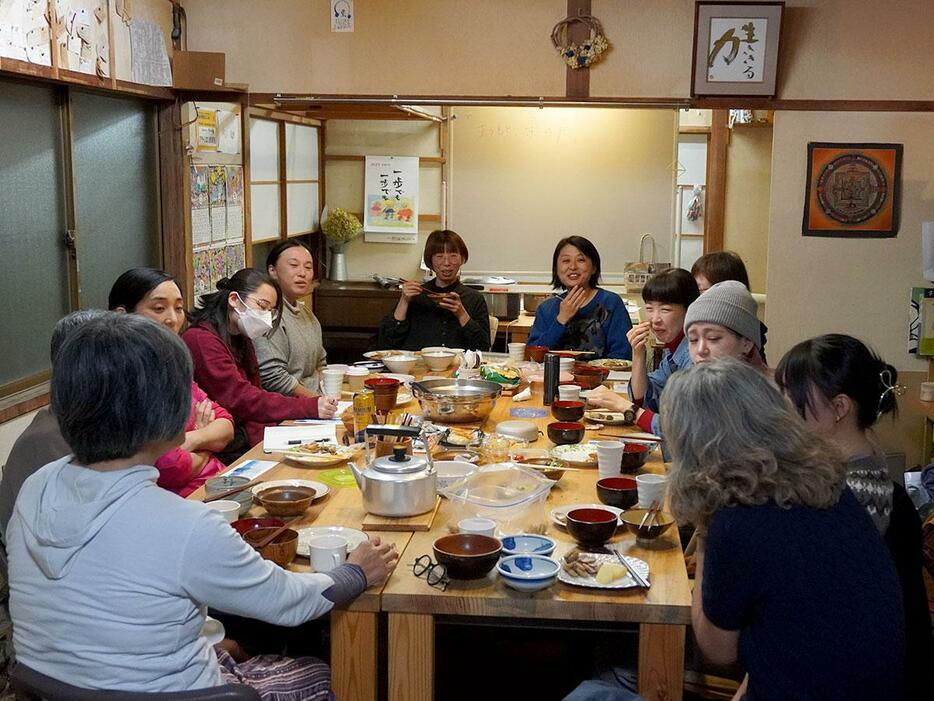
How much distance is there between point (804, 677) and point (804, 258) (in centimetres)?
353

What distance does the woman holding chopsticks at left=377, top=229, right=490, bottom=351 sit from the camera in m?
5.12

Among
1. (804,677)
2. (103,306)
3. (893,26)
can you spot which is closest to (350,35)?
(103,306)

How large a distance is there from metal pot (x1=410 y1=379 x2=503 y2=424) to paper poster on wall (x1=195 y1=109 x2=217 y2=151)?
82.4 inches

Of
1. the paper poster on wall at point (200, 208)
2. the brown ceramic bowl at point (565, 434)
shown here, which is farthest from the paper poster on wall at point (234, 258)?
the brown ceramic bowl at point (565, 434)

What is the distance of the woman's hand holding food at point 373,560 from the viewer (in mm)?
2025

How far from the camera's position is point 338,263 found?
7824 millimetres

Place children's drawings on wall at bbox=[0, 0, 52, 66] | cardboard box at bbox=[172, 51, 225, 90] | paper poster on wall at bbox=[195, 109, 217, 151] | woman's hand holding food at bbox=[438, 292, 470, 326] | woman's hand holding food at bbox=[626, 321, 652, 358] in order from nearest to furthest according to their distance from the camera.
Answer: children's drawings on wall at bbox=[0, 0, 52, 66]
woman's hand holding food at bbox=[626, 321, 652, 358]
cardboard box at bbox=[172, 51, 225, 90]
paper poster on wall at bbox=[195, 109, 217, 151]
woman's hand holding food at bbox=[438, 292, 470, 326]

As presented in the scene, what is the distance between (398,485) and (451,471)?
13.8 inches

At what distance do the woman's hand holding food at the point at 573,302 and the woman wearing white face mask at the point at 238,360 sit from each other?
1565mm

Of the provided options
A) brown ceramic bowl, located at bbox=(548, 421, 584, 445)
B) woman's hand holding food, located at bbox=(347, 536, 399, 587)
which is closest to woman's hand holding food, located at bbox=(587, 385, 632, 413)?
brown ceramic bowl, located at bbox=(548, 421, 584, 445)

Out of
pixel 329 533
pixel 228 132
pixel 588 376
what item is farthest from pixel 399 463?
pixel 228 132

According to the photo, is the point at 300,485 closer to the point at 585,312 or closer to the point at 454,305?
the point at 585,312

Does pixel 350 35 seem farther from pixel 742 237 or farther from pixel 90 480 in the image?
pixel 90 480

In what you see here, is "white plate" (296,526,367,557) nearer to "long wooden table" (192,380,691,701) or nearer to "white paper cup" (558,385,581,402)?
"long wooden table" (192,380,691,701)
